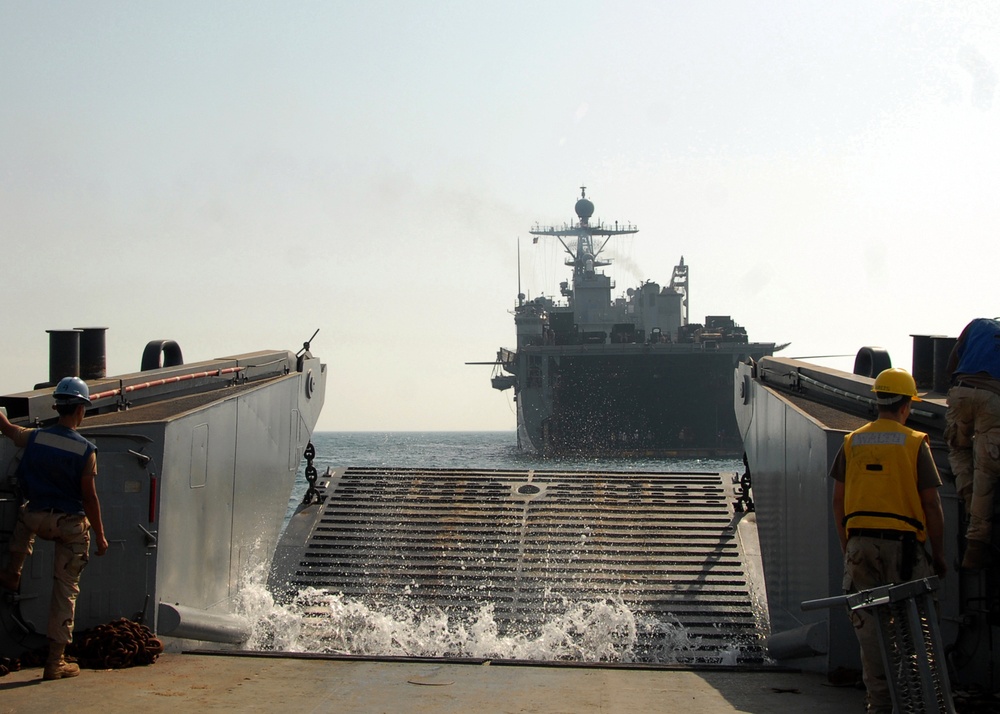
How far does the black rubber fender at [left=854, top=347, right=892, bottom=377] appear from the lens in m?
9.38

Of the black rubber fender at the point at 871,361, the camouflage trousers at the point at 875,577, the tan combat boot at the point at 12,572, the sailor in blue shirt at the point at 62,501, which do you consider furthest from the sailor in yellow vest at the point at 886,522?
the black rubber fender at the point at 871,361

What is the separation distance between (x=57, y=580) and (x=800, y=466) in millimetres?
4634

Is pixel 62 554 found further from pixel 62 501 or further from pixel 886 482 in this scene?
pixel 886 482

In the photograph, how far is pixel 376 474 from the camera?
12062 mm

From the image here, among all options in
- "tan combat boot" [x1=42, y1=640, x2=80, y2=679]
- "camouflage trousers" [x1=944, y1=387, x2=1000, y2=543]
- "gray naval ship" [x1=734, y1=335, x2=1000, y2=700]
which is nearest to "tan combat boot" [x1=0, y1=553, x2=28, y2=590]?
"tan combat boot" [x1=42, y1=640, x2=80, y2=679]

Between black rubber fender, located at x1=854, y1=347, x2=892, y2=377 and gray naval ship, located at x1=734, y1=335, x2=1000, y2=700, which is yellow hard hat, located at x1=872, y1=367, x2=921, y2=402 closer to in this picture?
gray naval ship, located at x1=734, y1=335, x2=1000, y2=700

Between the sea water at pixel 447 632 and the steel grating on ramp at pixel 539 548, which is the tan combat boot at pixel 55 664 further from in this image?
the steel grating on ramp at pixel 539 548

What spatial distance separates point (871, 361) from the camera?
31.1ft

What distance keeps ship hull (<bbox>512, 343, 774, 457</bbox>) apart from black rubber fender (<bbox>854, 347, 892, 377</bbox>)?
43.2 m

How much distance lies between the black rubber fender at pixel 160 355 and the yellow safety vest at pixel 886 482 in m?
7.25

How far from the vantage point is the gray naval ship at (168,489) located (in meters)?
6.17

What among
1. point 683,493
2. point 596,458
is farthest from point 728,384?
point 683,493

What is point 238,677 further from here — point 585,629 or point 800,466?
point 800,466

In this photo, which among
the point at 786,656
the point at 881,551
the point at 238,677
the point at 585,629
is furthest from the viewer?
the point at 585,629
